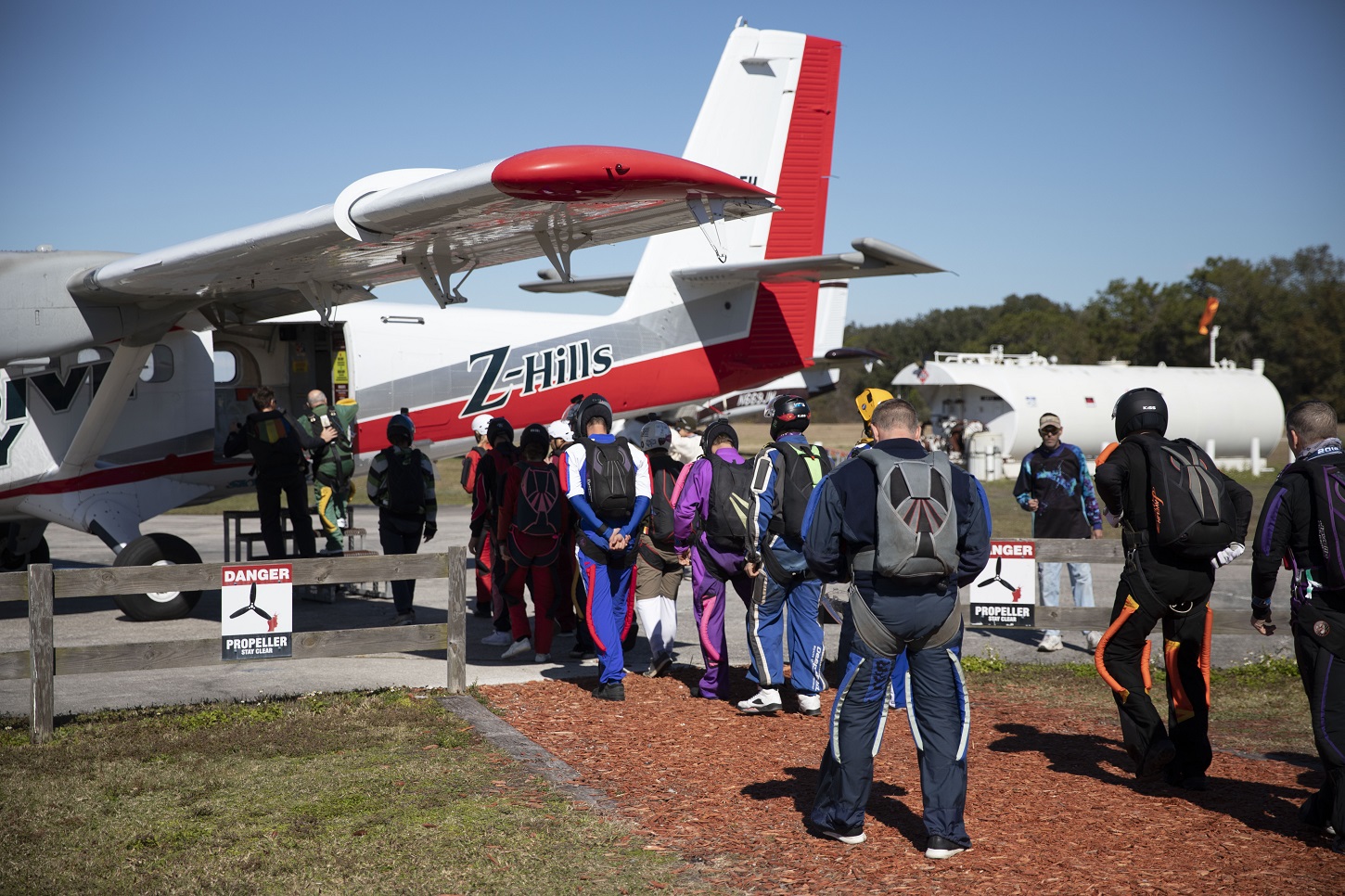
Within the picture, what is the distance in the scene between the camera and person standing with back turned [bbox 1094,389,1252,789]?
5.20 meters

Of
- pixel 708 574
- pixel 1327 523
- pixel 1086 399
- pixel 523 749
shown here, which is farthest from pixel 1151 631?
pixel 1086 399

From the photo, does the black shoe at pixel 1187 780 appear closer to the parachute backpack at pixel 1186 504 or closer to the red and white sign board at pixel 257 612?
the parachute backpack at pixel 1186 504

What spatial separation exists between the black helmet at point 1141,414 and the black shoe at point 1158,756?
155 centimetres

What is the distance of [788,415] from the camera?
7.00 m

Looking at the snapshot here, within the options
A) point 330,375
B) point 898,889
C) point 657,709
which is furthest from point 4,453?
point 898,889

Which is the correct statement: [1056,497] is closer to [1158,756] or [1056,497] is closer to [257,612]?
[1158,756]

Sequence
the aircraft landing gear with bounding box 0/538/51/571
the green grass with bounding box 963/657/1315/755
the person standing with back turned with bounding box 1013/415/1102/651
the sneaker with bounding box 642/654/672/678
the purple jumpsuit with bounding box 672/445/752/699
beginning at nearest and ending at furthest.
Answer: the green grass with bounding box 963/657/1315/755 → the purple jumpsuit with bounding box 672/445/752/699 → the sneaker with bounding box 642/654/672/678 → the person standing with back turned with bounding box 1013/415/1102/651 → the aircraft landing gear with bounding box 0/538/51/571

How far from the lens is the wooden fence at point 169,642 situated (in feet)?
20.5

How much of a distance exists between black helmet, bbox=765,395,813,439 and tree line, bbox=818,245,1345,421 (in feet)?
190

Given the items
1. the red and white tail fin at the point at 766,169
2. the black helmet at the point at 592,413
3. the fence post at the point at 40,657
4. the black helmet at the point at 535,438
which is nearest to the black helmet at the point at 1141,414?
the black helmet at the point at 592,413

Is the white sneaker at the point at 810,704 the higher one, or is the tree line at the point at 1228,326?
the tree line at the point at 1228,326

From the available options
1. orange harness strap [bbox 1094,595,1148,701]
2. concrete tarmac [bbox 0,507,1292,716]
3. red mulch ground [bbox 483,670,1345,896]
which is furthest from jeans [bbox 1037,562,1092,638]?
orange harness strap [bbox 1094,595,1148,701]

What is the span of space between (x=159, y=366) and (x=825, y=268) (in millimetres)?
7224

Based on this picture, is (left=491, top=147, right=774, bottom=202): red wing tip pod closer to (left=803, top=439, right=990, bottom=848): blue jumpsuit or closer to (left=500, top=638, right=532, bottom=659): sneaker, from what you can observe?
(left=803, top=439, right=990, bottom=848): blue jumpsuit
